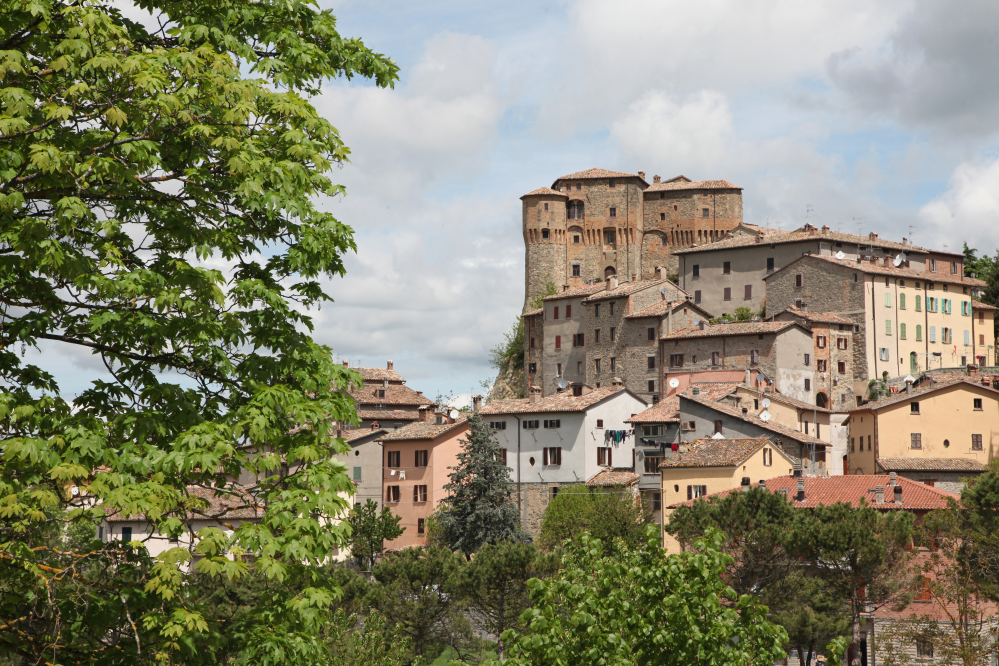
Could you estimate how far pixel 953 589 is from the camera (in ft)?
118

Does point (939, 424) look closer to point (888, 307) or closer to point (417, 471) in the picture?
point (888, 307)

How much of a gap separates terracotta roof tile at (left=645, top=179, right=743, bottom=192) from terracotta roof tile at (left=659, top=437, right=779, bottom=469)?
166 feet

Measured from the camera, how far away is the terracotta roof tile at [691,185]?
99938mm

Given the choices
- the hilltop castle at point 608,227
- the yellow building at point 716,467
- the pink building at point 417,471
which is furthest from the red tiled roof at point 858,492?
the hilltop castle at point 608,227

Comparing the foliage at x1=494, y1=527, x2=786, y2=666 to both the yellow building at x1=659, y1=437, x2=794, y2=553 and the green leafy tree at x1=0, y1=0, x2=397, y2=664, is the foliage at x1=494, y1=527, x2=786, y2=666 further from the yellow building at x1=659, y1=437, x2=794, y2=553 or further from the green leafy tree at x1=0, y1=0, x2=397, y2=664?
the yellow building at x1=659, y1=437, x2=794, y2=553

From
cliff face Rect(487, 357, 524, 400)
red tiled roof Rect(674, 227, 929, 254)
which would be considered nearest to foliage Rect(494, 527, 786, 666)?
red tiled roof Rect(674, 227, 929, 254)

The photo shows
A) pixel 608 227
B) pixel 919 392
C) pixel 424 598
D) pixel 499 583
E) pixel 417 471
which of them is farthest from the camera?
pixel 608 227

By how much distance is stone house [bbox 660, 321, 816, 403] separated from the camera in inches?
2670

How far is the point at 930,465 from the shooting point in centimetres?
5534

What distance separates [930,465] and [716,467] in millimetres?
12765

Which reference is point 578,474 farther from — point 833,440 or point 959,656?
point 959,656

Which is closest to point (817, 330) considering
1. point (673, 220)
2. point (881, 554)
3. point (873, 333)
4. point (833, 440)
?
point (873, 333)

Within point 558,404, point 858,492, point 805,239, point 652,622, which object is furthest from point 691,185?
point 652,622

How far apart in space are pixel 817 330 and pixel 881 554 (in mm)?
37888
